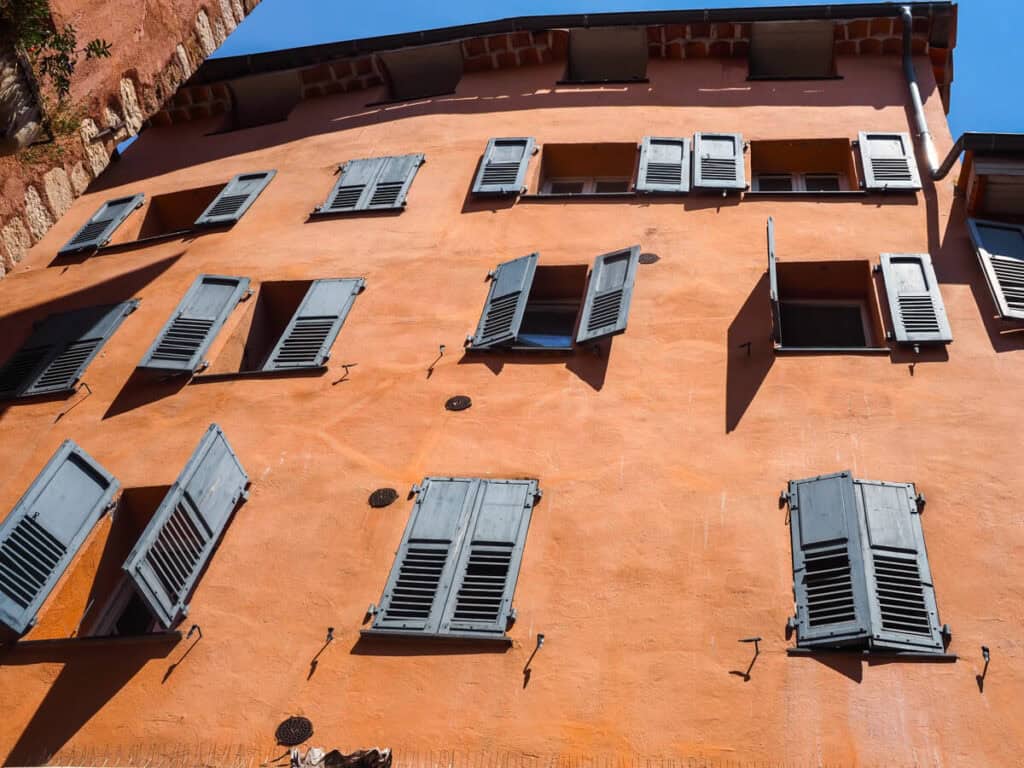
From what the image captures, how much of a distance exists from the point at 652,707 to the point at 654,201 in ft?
22.8

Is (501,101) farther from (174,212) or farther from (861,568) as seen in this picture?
(861,568)

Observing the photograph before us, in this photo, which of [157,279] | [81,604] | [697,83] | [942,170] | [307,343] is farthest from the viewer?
[697,83]

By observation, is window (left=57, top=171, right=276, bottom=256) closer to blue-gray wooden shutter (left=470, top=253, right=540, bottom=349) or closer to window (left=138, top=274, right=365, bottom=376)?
window (left=138, top=274, right=365, bottom=376)

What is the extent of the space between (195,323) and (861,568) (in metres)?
7.25

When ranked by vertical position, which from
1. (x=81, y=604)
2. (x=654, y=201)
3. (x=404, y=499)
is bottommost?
(x=81, y=604)

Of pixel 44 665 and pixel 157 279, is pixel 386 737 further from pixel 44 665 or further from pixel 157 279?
pixel 157 279

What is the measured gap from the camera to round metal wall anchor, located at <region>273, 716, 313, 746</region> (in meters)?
8.12

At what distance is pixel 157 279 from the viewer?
549 inches

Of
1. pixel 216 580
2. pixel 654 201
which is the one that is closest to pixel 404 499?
pixel 216 580

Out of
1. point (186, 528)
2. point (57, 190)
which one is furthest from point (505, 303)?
point (57, 190)

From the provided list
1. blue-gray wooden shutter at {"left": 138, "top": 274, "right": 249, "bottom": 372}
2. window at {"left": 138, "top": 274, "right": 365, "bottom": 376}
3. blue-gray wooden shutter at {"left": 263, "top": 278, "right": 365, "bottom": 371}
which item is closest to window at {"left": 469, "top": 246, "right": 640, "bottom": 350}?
blue-gray wooden shutter at {"left": 263, "top": 278, "right": 365, "bottom": 371}

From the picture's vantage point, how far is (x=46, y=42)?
11.4m

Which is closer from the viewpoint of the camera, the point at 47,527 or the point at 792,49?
the point at 47,527

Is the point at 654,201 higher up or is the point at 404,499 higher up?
the point at 654,201
